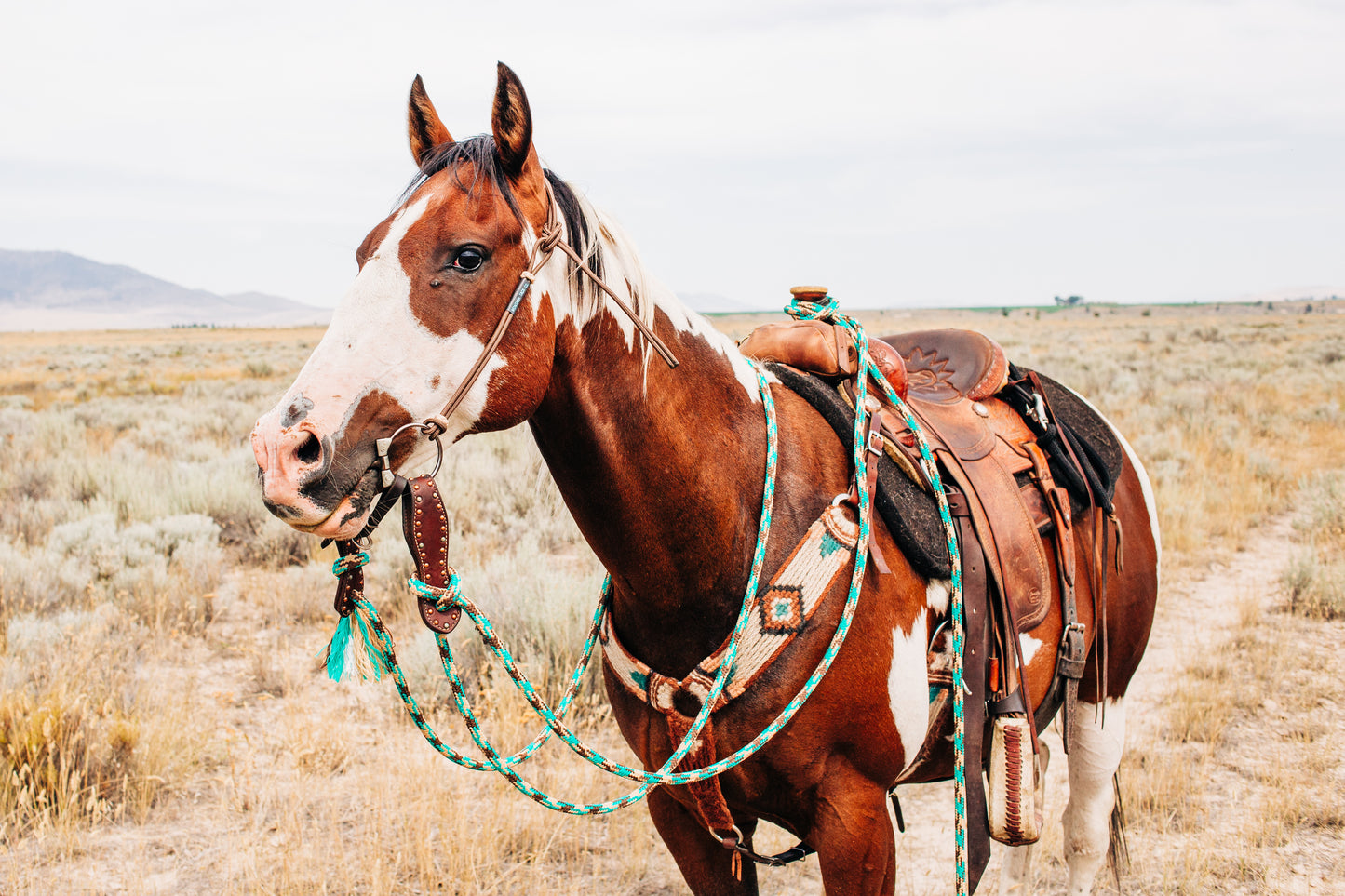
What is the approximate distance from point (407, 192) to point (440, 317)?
33 cm

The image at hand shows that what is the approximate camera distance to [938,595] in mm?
2074

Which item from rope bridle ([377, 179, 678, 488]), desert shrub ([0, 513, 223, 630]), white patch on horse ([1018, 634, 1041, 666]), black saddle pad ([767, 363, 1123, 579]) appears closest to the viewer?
rope bridle ([377, 179, 678, 488])

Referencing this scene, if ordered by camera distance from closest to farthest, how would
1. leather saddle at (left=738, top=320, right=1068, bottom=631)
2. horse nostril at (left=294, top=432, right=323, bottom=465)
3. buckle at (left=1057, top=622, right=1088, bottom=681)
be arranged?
horse nostril at (left=294, top=432, right=323, bottom=465)
leather saddle at (left=738, top=320, right=1068, bottom=631)
buckle at (left=1057, top=622, right=1088, bottom=681)

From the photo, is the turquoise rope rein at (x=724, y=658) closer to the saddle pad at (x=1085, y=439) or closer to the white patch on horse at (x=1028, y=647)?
the white patch on horse at (x=1028, y=647)

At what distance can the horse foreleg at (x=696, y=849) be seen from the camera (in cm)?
215

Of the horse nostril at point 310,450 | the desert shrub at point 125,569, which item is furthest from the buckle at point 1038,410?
A: the desert shrub at point 125,569

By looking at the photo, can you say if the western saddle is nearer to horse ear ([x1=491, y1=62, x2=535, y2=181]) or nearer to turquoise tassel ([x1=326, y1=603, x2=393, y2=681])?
→ horse ear ([x1=491, y1=62, x2=535, y2=181])

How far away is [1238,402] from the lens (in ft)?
44.8

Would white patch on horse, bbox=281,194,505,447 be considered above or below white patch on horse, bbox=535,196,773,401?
below

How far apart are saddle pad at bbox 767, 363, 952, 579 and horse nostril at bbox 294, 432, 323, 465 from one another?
47.0 inches

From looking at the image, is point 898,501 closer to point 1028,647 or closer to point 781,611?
point 781,611

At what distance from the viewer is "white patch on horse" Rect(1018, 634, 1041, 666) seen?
233 cm

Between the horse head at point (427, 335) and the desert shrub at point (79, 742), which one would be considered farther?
the desert shrub at point (79, 742)

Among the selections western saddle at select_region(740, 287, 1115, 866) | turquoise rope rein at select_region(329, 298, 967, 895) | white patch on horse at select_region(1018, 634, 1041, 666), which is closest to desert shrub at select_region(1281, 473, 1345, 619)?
western saddle at select_region(740, 287, 1115, 866)
